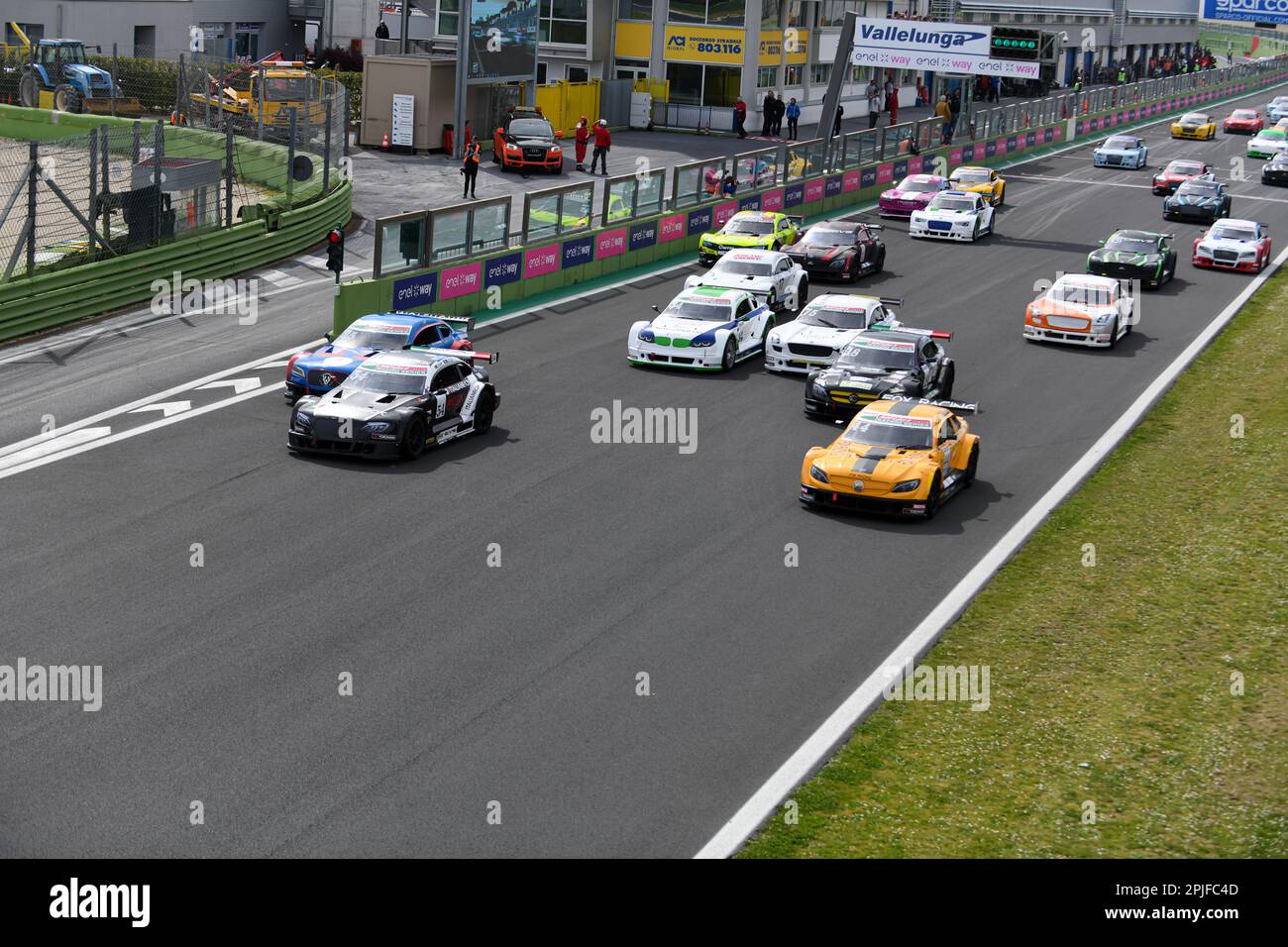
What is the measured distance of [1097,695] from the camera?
653 inches

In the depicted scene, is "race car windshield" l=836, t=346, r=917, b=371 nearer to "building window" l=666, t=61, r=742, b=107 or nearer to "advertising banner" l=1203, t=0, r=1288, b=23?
"building window" l=666, t=61, r=742, b=107

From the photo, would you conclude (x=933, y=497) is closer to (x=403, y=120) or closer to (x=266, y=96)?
Answer: (x=266, y=96)

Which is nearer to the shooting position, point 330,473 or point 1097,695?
point 1097,695

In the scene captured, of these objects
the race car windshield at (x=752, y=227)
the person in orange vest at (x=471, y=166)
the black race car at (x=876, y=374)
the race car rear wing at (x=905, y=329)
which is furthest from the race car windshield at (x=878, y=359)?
the person in orange vest at (x=471, y=166)

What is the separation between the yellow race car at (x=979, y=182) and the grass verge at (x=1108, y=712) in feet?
88.6

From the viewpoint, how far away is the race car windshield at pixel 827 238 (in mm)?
39406

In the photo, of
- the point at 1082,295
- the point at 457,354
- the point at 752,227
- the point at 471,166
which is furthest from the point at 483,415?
the point at 471,166

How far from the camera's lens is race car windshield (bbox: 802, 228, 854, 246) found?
1551 inches

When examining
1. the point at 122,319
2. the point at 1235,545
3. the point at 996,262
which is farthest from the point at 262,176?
the point at 1235,545

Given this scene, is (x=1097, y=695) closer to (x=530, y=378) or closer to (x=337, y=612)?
(x=337, y=612)

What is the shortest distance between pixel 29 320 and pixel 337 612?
1501cm

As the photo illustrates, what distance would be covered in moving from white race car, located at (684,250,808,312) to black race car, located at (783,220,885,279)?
2872mm

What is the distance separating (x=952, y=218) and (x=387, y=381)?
25.6 m

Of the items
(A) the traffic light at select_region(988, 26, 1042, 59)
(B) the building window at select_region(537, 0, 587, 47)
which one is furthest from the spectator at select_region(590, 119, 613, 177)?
(A) the traffic light at select_region(988, 26, 1042, 59)
